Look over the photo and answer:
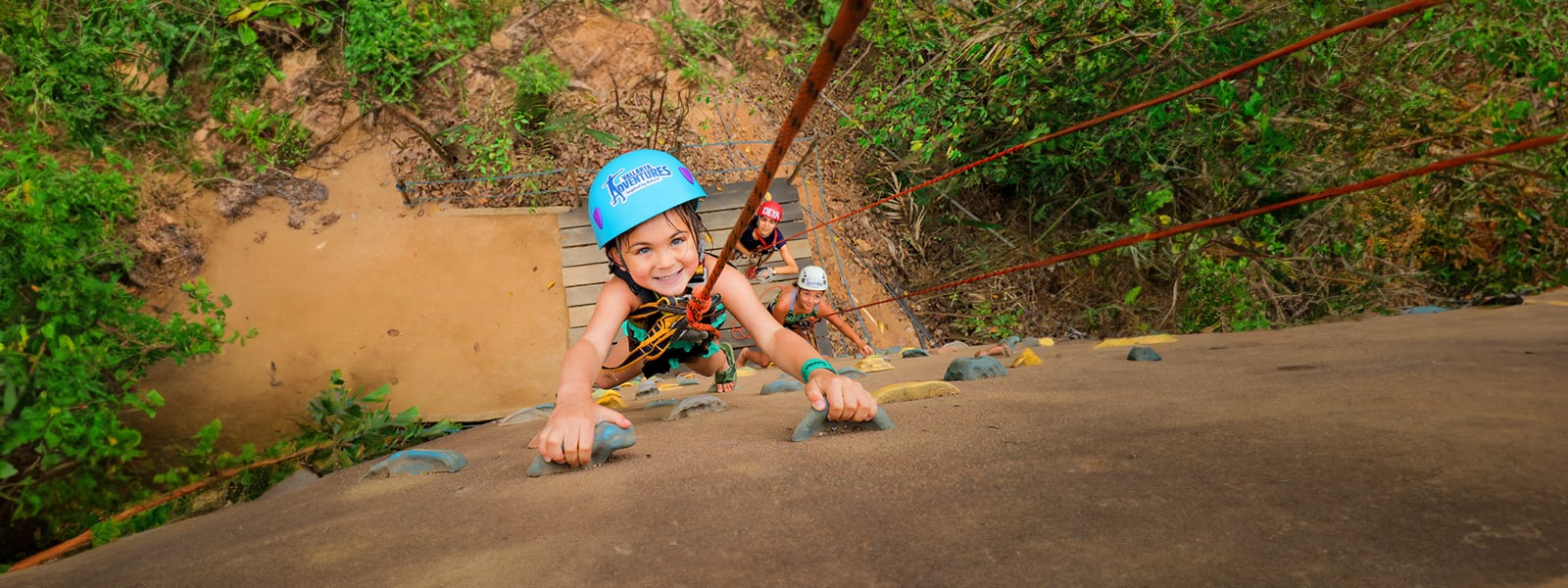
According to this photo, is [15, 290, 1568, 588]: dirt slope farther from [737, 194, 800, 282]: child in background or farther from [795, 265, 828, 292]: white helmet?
[737, 194, 800, 282]: child in background

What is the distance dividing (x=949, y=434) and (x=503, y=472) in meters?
1.23

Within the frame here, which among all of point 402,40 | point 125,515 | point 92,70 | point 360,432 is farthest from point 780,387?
point 92,70

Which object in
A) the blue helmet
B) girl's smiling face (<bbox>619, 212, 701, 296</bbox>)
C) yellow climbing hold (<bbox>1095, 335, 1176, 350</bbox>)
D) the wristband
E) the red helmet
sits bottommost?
yellow climbing hold (<bbox>1095, 335, 1176, 350</bbox>)

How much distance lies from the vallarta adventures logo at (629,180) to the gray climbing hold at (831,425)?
Result: 89 centimetres

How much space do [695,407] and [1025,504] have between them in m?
1.86

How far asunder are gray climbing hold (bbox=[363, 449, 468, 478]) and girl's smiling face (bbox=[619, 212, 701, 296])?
2.62ft

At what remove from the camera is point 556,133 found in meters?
8.83

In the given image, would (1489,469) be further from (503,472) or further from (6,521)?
(6,521)

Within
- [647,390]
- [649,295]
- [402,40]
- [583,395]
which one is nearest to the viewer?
[583,395]

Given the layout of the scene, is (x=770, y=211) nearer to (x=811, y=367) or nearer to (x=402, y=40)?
(x=811, y=367)

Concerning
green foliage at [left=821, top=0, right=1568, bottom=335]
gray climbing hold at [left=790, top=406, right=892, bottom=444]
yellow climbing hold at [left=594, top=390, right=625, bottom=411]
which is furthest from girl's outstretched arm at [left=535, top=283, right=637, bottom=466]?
green foliage at [left=821, top=0, right=1568, bottom=335]

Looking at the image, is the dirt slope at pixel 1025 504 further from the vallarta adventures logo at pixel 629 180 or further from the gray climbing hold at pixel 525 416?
the gray climbing hold at pixel 525 416

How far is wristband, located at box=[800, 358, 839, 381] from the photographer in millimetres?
2371

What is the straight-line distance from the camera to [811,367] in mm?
2410
